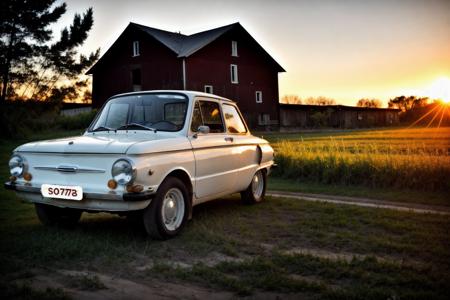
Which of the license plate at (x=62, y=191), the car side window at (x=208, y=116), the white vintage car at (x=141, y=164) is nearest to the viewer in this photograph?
the white vintage car at (x=141, y=164)

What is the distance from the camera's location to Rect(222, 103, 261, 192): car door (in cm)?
672

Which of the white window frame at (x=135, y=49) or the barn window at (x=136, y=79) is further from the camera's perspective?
the barn window at (x=136, y=79)

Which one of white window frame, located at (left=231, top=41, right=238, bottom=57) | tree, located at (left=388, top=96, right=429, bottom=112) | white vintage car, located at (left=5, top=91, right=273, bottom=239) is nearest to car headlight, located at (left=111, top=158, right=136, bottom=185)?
white vintage car, located at (left=5, top=91, right=273, bottom=239)

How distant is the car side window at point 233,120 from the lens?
22.6 feet

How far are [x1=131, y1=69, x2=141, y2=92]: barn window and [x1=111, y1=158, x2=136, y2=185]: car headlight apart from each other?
33.9 metres

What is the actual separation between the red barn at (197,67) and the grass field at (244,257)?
27.9 m

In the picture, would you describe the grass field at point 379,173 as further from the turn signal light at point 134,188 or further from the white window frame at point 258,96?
the white window frame at point 258,96

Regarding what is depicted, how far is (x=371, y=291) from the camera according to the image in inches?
131

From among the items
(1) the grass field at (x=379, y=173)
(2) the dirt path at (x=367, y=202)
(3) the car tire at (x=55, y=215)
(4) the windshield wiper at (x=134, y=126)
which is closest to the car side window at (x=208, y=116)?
(4) the windshield wiper at (x=134, y=126)

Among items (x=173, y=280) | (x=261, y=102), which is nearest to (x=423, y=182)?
(x=173, y=280)

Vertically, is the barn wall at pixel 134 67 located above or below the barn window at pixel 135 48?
below

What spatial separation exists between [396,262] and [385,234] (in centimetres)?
131

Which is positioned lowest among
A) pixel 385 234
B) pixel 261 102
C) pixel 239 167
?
pixel 385 234

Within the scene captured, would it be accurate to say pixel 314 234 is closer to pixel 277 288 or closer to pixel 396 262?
pixel 396 262
